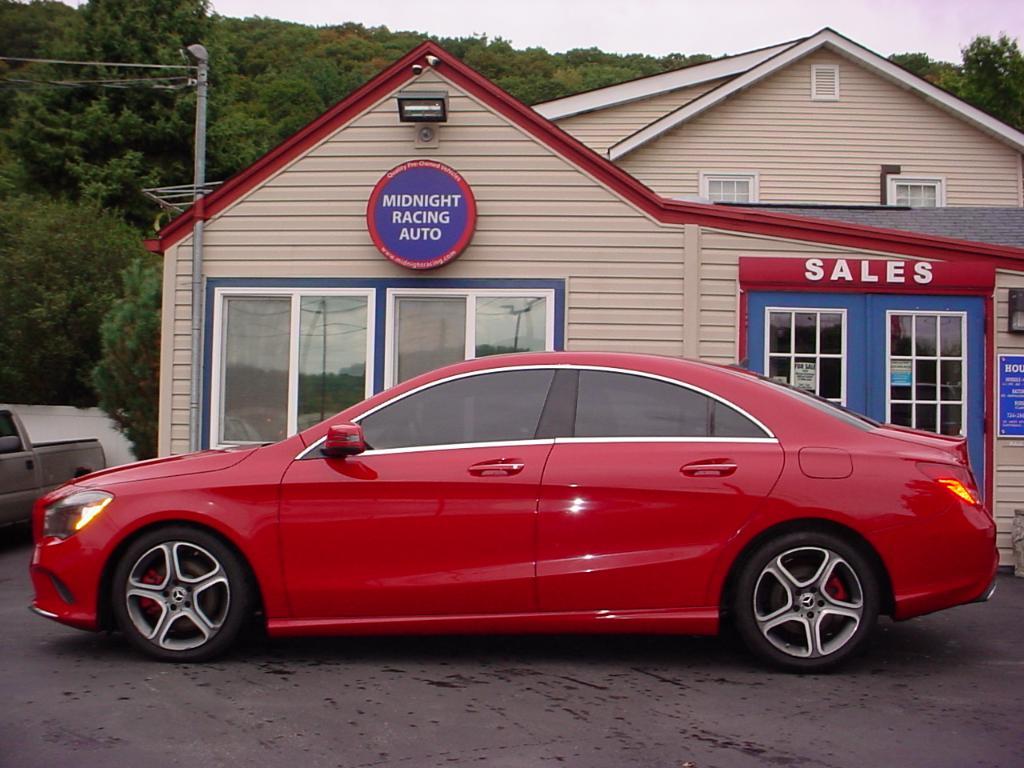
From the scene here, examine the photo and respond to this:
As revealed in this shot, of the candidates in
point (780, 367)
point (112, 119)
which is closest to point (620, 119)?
point (780, 367)

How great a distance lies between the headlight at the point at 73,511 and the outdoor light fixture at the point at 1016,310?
24.5 feet

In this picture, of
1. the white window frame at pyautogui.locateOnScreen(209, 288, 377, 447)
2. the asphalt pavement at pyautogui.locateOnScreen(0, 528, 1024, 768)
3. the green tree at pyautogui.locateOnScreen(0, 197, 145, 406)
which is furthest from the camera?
the green tree at pyautogui.locateOnScreen(0, 197, 145, 406)

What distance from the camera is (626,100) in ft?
65.3

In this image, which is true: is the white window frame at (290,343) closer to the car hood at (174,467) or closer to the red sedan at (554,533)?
the car hood at (174,467)

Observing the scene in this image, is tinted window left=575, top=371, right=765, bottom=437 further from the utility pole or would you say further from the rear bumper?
the utility pole

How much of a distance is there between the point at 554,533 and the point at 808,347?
4.91m

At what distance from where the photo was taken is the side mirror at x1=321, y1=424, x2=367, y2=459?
5.44 m

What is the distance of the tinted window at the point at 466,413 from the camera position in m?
5.67

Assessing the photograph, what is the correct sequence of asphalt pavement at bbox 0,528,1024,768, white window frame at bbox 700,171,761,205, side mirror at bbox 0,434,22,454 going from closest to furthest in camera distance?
1. asphalt pavement at bbox 0,528,1024,768
2. side mirror at bbox 0,434,22,454
3. white window frame at bbox 700,171,761,205

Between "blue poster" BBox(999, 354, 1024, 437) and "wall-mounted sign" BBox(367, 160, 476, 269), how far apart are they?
15.6 ft

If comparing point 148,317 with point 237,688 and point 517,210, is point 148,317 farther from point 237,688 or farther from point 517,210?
point 237,688

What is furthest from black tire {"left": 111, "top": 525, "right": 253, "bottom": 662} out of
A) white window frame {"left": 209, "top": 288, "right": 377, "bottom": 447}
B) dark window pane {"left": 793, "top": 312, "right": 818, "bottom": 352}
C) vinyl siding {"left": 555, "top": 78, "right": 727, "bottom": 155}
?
vinyl siding {"left": 555, "top": 78, "right": 727, "bottom": 155}

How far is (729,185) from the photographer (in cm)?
1822

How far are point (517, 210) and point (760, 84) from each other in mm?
9941
